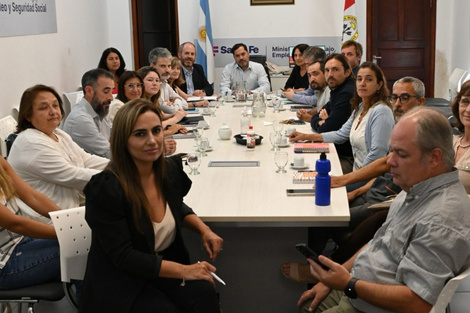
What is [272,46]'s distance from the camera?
931 cm

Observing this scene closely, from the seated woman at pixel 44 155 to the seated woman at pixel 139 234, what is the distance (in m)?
0.87

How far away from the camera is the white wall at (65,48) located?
5336mm

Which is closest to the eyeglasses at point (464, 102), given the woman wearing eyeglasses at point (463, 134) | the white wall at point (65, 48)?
the woman wearing eyeglasses at point (463, 134)

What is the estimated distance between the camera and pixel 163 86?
6.32m

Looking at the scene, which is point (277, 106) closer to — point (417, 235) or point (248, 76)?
point (248, 76)

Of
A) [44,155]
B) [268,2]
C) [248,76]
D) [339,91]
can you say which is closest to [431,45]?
[268,2]

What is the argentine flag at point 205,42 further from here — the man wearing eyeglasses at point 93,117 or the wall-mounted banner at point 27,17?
the man wearing eyeglasses at point 93,117

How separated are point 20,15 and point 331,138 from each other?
10.3 feet

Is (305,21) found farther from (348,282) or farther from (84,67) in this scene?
(348,282)

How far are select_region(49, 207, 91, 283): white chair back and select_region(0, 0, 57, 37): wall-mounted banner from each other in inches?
128

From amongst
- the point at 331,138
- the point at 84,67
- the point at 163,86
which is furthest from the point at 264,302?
the point at 84,67

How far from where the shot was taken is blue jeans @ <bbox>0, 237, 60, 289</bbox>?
2.48 m

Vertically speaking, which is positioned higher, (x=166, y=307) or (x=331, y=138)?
(x=331, y=138)

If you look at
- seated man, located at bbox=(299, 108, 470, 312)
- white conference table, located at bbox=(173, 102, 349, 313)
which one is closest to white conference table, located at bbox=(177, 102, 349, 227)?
white conference table, located at bbox=(173, 102, 349, 313)
